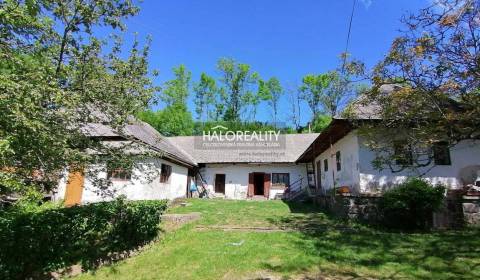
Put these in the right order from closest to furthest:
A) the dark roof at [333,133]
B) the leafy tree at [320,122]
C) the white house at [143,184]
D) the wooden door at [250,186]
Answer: the dark roof at [333,133] < the white house at [143,184] < the wooden door at [250,186] < the leafy tree at [320,122]

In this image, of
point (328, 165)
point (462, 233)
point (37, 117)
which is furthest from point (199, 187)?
point (37, 117)

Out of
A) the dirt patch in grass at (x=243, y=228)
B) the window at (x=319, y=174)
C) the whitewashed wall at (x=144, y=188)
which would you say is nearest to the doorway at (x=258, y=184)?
the window at (x=319, y=174)

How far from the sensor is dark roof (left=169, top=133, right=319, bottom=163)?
23328 millimetres

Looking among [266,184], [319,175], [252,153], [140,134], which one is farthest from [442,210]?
[252,153]

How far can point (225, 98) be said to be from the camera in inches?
1578

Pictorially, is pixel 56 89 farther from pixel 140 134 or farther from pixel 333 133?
pixel 140 134

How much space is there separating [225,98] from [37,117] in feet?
118

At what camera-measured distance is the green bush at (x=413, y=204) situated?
8805 millimetres

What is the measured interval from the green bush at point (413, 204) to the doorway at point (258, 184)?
48.7 feet

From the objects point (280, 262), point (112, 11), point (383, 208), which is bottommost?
point (280, 262)

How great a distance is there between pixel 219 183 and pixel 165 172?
6652mm

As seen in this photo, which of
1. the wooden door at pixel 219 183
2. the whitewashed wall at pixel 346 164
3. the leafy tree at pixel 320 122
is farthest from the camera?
the leafy tree at pixel 320 122

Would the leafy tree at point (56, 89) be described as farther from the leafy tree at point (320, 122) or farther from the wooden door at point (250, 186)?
the leafy tree at point (320, 122)

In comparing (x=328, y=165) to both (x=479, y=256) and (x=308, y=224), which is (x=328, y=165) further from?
(x=479, y=256)
